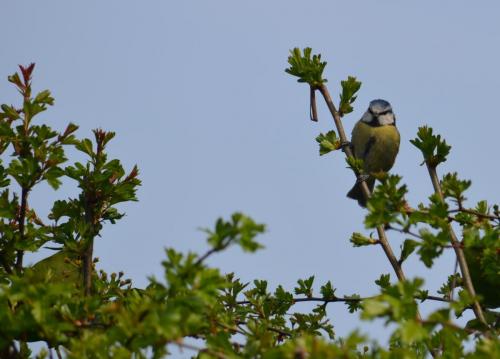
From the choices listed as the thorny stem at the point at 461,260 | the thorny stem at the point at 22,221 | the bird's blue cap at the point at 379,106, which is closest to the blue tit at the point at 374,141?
the bird's blue cap at the point at 379,106

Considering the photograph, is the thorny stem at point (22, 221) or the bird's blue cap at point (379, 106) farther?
the bird's blue cap at point (379, 106)

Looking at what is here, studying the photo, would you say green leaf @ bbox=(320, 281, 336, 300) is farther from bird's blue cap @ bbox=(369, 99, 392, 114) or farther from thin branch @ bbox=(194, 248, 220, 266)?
bird's blue cap @ bbox=(369, 99, 392, 114)

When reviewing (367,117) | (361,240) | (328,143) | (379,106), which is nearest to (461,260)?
(361,240)

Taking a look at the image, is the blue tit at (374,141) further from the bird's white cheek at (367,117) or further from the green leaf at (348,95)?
the green leaf at (348,95)

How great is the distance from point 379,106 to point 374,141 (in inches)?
22.4

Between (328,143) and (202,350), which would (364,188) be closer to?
(328,143)

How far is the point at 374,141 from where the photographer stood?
7.75 metres

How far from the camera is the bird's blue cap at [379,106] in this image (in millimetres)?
8062

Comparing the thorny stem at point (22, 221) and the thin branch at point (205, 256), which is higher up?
the thorny stem at point (22, 221)

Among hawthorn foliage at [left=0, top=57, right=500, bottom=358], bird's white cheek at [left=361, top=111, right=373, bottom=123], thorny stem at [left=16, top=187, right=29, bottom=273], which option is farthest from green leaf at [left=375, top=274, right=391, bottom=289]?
bird's white cheek at [left=361, top=111, right=373, bottom=123]

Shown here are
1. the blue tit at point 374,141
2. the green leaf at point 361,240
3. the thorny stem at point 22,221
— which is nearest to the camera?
the thorny stem at point 22,221

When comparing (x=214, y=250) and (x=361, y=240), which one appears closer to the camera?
(x=214, y=250)

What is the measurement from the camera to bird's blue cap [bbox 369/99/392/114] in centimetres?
806

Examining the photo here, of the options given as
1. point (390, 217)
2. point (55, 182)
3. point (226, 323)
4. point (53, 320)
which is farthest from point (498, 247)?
point (55, 182)
